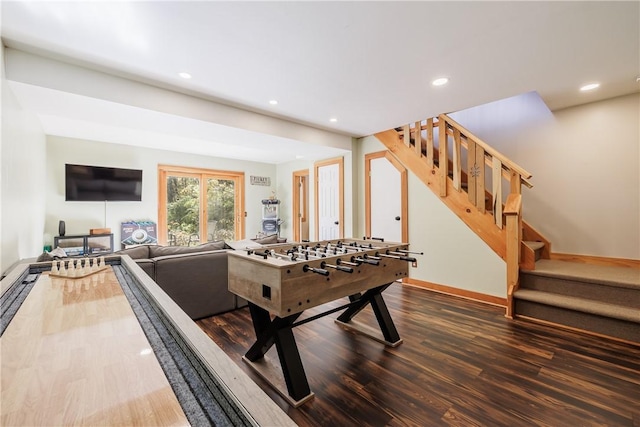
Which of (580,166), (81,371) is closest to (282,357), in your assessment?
(81,371)

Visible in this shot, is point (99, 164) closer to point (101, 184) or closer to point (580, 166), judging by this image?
point (101, 184)

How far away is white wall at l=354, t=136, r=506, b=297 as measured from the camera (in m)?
3.38

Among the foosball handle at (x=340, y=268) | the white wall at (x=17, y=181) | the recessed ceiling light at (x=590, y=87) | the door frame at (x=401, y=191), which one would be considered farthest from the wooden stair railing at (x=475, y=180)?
the white wall at (x=17, y=181)

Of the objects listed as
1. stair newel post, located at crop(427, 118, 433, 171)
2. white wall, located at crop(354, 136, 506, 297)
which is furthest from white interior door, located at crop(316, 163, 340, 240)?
stair newel post, located at crop(427, 118, 433, 171)

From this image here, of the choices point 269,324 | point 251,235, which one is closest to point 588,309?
point 269,324

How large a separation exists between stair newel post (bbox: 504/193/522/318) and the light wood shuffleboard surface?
3.40 metres

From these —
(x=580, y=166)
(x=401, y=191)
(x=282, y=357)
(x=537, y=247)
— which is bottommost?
(x=282, y=357)

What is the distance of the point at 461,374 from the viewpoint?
1.93 m

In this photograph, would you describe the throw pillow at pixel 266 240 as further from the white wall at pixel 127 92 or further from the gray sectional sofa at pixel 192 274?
the white wall at pixel 127 92

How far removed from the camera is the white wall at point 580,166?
3.22m

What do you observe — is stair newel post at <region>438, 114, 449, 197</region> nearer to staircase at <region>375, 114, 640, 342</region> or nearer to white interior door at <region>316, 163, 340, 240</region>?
staircase at <region>375, 114, 640, 342</region>

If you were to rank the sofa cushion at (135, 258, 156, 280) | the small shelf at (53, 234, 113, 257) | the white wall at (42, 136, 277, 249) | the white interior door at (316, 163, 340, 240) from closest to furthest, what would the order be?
1. the sofa cushion at (135, 258, 156, 280)
2. the small shelf at (53, 234, 113, 257)
3. the white wall at (42, 136, 277, 249)
4. the white interior door at (316, 163, 340, 240)

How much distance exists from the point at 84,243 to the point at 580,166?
7541 mm

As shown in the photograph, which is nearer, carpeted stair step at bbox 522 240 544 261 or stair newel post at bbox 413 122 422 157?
carpeted stair step at bbox 522 240 544 261
